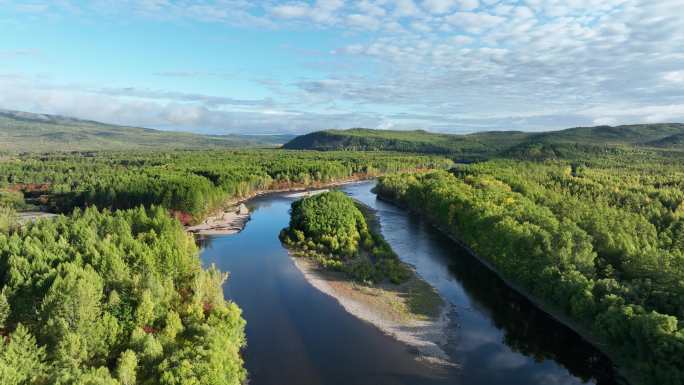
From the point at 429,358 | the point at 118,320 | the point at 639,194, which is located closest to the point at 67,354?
the point at 118,320

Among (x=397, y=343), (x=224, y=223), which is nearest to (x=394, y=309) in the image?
(x=397, y=343)

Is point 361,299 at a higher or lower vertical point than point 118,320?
lower

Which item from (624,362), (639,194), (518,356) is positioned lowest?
(518,356)

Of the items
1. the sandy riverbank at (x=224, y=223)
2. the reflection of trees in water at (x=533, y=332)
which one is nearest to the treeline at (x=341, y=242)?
the reflection of trees in water at (x=533, y=332)

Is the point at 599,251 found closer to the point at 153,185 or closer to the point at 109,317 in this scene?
the point at 109,317

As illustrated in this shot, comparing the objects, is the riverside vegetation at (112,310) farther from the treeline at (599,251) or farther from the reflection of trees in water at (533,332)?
the treeline at (599,251)

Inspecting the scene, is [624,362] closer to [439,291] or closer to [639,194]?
[439,291]

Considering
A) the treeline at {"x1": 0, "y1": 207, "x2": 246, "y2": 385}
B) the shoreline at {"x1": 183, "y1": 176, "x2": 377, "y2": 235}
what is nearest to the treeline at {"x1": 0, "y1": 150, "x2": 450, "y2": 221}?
the shoreline at {"x1": 183, "y1": 176, "x2": 377, "y2": 235}

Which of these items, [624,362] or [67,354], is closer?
[67,354]
